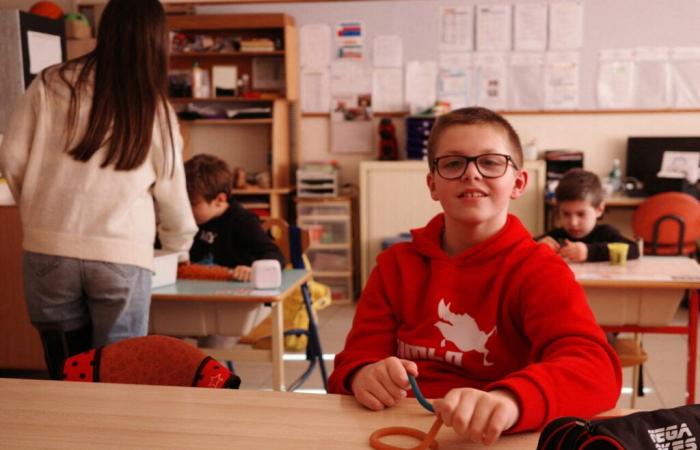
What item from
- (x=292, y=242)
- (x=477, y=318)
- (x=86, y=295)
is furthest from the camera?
(x=292, y=242)

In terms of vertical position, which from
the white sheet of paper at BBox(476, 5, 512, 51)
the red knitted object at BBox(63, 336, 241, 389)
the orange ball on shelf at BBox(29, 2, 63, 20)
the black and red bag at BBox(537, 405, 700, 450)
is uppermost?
the orange ball on shelf at BBox(29, 2, 63, 20)

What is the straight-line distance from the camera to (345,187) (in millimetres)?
5766

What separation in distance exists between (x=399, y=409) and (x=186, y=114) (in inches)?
189

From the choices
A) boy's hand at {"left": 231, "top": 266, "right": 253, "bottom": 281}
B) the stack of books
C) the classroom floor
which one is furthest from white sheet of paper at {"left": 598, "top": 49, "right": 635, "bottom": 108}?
boy's hand at {"left": 231, "top": 266, "right": 253, "bottom": 281}

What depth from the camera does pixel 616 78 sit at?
5.39 metres

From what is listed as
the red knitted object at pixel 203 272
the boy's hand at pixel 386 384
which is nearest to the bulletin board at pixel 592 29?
the red knitted object at pixel 203 272

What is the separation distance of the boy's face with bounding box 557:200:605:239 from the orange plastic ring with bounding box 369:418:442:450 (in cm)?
219

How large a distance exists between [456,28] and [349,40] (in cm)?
78

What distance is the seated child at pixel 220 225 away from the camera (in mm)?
2965

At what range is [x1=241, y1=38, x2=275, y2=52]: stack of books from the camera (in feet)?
18.0

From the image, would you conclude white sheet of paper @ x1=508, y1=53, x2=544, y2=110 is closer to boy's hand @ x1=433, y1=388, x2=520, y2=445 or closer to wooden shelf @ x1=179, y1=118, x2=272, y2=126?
wooden shelf @ x1=179, y1=118, x2=272, y2=126

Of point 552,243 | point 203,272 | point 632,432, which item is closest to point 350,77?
point 552,243

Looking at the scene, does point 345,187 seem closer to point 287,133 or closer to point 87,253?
point 287,133

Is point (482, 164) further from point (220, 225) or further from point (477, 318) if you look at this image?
point (220, 225)
